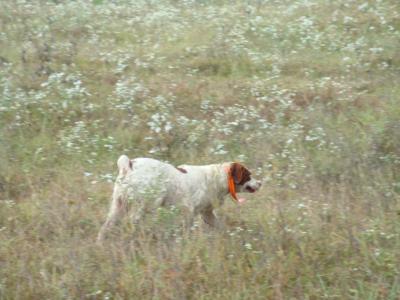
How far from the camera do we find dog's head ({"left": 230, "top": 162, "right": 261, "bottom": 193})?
656 centimetres

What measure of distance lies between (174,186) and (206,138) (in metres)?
2.21

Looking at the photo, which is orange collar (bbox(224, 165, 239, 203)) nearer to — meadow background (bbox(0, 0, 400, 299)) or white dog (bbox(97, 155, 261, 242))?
white dog (bbox(97, 155, 261, 242))

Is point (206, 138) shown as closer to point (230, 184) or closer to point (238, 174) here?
point (238, 174)

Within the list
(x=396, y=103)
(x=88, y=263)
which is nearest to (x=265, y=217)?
(x=88, y=263)

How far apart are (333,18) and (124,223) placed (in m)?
7.06

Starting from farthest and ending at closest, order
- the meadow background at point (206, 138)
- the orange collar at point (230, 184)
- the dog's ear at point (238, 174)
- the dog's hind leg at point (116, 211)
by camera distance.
Result: the dog's ear at point (238, 174), the orange collar at point (230, 184), the dog's hind leg at point (116, 211), the meadow background at point (206, 138)

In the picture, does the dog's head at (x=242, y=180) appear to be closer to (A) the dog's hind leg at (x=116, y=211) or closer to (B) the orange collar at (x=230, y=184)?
(B) the orange collar at (x=230, y=184)

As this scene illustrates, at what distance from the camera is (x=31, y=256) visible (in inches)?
212

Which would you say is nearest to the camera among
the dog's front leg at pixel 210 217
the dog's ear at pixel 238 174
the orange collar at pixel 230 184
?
the dog's front leg at pixel 210 217

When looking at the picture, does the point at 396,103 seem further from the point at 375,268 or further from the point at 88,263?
the point at 88,263

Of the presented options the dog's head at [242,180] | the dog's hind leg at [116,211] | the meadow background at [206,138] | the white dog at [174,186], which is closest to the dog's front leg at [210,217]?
the white dog at [174,186]

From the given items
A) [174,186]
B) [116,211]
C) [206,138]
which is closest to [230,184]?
[174,186]

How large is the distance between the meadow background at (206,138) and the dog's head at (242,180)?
13 cm

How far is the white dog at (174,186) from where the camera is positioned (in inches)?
227
